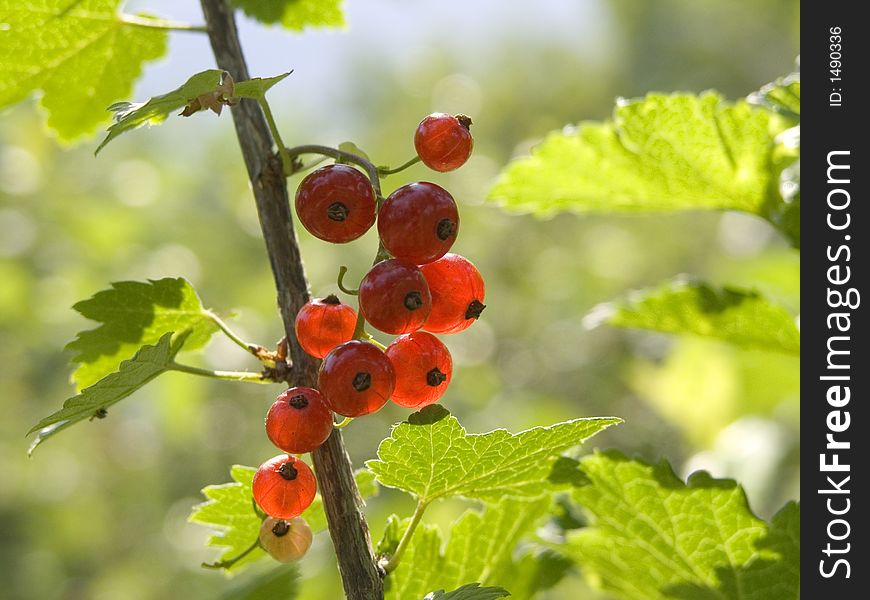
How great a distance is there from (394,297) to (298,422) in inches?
7.8

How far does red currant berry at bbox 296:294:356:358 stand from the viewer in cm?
120

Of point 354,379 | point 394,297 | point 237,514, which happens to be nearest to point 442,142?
point 394,297

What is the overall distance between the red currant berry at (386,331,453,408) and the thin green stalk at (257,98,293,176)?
304mm

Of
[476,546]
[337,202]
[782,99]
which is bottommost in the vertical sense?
[476,546]

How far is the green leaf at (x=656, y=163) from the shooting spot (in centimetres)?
179

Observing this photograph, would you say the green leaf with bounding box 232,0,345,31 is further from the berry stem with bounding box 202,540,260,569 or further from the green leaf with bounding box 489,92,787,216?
the berry stem with bounding box 202,540,260,569

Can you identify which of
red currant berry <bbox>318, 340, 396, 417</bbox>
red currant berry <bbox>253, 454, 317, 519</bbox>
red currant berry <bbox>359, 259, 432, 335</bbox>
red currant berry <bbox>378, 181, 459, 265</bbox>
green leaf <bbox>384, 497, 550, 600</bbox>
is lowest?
green leaf <bbox>384, 497, 550, 600</bbox>

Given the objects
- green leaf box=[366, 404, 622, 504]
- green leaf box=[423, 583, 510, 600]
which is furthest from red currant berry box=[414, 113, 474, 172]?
green leaf box=[423, 583, 510, 600]

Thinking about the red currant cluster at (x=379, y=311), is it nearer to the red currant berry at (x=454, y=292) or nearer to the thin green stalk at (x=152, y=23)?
the red currant berry at (x=454, y=292)

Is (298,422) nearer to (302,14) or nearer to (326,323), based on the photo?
(326,323)

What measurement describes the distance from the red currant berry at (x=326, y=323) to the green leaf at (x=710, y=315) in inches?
36.1

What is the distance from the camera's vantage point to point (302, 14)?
1.83 meters

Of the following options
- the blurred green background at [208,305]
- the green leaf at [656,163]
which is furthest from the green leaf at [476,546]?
the blurred green background at [208,305]
